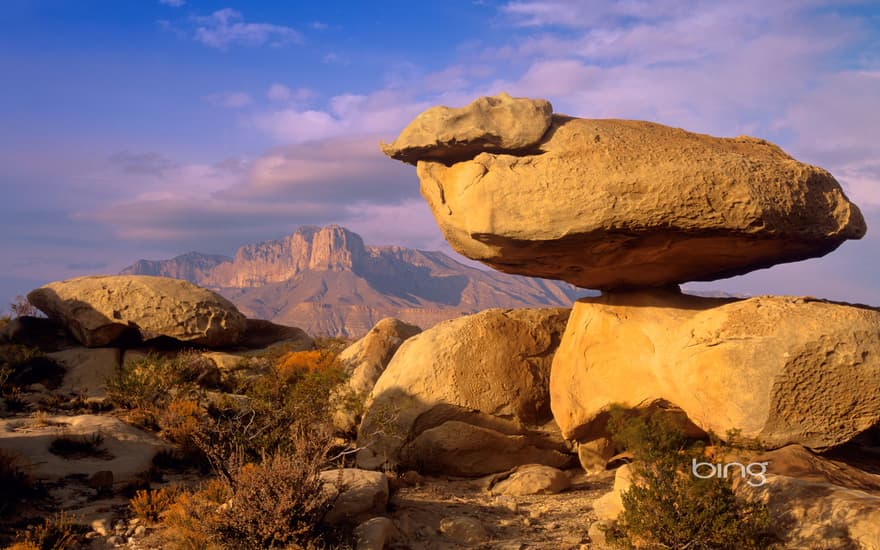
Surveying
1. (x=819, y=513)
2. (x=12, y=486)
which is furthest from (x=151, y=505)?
(x=819, y=513)

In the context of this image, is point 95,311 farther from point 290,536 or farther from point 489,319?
point 290,536

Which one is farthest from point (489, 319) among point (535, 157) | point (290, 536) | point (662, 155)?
point (290, 536)

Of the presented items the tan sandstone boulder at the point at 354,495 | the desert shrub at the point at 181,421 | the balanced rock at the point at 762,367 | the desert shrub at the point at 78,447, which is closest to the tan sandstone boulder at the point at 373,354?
the desert shrub at the point at 181,421

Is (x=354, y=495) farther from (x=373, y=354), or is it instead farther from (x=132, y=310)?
(x=132, y=310)

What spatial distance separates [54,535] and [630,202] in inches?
286

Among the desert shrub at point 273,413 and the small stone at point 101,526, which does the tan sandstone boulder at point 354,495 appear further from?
the small stone at point 101,526

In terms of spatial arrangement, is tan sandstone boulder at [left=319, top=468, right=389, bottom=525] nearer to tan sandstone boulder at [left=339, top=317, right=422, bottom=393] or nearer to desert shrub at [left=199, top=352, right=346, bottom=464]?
desert shrub at [left=199, top=352, right=346, bottom=464]

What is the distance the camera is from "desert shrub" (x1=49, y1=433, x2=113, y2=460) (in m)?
9.18

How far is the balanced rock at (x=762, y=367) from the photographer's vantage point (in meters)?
7.48

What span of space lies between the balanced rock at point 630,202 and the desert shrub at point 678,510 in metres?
2.84

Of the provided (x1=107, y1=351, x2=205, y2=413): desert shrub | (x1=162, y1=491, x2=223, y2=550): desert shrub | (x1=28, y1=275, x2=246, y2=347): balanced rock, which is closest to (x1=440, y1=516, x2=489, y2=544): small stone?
(x1=162, y1=491, x2=223, y2=550): desert shrub

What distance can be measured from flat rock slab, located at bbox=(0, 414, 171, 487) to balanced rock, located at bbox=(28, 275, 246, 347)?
6.03 m

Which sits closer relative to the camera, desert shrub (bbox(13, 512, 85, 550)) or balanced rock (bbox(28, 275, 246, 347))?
desert shrub (bbox(13, 512, 85, 550))

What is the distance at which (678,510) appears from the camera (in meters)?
6.12
